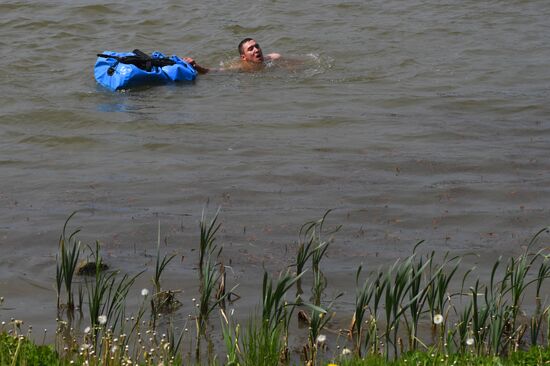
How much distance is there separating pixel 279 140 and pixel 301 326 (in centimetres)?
464

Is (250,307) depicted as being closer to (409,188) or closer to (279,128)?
(409,188)

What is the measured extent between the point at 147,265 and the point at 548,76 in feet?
25.0

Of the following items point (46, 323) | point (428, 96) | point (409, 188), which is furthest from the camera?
point (428, 96)

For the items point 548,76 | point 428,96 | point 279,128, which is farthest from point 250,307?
point 548,76

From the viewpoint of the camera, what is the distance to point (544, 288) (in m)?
6.49

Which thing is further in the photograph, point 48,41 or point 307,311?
point 48,41

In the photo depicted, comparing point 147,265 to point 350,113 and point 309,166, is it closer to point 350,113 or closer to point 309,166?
point 309,166

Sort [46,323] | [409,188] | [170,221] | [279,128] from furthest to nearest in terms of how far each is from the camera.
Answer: [279,128] < [409,188] < [170,221] < [46,323]

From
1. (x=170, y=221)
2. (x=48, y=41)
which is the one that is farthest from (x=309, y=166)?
(x=48, y=41)

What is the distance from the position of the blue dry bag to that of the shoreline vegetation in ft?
18.9

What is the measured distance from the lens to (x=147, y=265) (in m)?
6.89

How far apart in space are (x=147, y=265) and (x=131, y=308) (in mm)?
695

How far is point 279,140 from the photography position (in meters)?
10.4

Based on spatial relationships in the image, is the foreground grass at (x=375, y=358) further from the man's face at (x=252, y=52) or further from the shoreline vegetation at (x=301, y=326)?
the man's face at (x=252, y=52)
